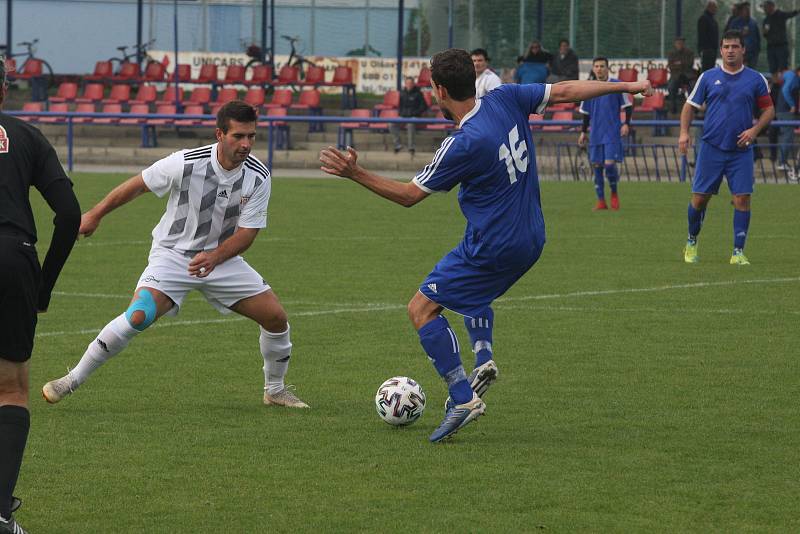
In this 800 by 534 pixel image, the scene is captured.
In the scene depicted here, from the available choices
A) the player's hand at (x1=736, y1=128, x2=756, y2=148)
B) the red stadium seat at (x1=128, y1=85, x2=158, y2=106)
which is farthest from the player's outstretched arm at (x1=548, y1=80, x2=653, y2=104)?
the red stadium seat at (x1=128, y1=85, x2=158, y2=106)

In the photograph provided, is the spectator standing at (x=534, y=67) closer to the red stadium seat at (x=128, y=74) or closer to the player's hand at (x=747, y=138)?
the red stadium seat at (x=128, y=74)

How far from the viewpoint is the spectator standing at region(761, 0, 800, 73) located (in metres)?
30.7

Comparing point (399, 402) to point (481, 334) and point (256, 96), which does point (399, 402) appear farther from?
point (256, 96)

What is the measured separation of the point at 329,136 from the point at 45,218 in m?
14.4

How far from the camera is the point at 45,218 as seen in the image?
1956 cm

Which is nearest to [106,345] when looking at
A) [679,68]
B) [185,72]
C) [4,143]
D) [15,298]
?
[15,298]

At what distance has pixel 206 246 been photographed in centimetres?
769

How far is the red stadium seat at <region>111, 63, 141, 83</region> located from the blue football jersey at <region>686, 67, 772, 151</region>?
26.7 meters

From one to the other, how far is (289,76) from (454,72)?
31.8m

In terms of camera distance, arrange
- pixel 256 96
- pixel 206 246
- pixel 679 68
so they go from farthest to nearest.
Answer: pixel 256 96
pixel 679 68
pixel 206 246

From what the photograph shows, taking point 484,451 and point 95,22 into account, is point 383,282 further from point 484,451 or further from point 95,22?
point 95,22

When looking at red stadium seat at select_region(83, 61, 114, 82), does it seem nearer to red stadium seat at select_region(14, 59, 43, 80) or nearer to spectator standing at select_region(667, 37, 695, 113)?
red stadium seat at select_region(14, 59, 43, 80)

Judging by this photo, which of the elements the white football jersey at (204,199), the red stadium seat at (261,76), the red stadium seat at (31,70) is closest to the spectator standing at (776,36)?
the red stadium seat at (261,76)

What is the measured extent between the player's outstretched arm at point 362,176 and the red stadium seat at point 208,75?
32.5 meters
